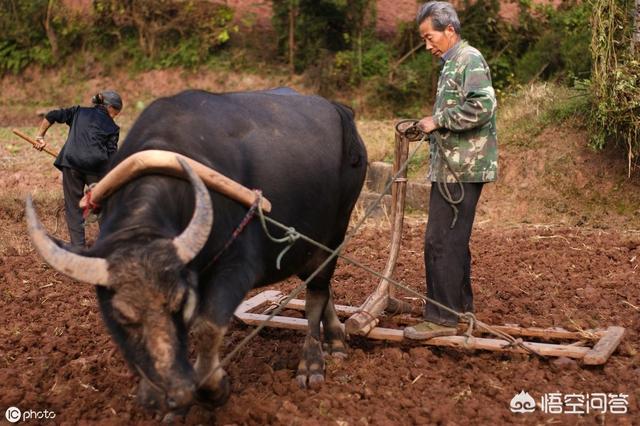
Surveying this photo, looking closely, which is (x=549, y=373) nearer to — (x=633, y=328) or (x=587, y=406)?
(x=587, y=406)

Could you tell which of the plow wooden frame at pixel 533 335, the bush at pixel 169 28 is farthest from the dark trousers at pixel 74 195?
the bush at pixel 169 28

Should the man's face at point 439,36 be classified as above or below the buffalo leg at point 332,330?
above

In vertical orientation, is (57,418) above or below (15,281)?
above

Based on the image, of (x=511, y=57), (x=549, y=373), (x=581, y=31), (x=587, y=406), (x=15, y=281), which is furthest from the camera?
(x=511, y=57)

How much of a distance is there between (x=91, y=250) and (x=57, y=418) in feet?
3.69

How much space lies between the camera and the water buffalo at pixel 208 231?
369 cm

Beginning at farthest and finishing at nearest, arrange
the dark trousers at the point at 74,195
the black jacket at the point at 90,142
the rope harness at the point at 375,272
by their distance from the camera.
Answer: the dark trousers at the point at 74,195, the black jacket at the point at 90,142, the rope harness at the point at 375,272

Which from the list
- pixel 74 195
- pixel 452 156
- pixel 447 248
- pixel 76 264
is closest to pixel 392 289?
pixel 447 248

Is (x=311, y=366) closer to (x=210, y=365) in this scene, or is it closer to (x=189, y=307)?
(x=210, y=365)

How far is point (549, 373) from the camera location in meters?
4.82

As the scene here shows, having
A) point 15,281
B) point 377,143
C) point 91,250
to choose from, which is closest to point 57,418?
point 91,250

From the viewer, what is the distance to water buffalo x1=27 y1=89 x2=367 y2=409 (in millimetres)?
3689

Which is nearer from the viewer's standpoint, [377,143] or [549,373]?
[549,373]

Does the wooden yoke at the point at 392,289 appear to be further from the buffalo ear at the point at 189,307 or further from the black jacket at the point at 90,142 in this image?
the black jacket at the point at 90,142
